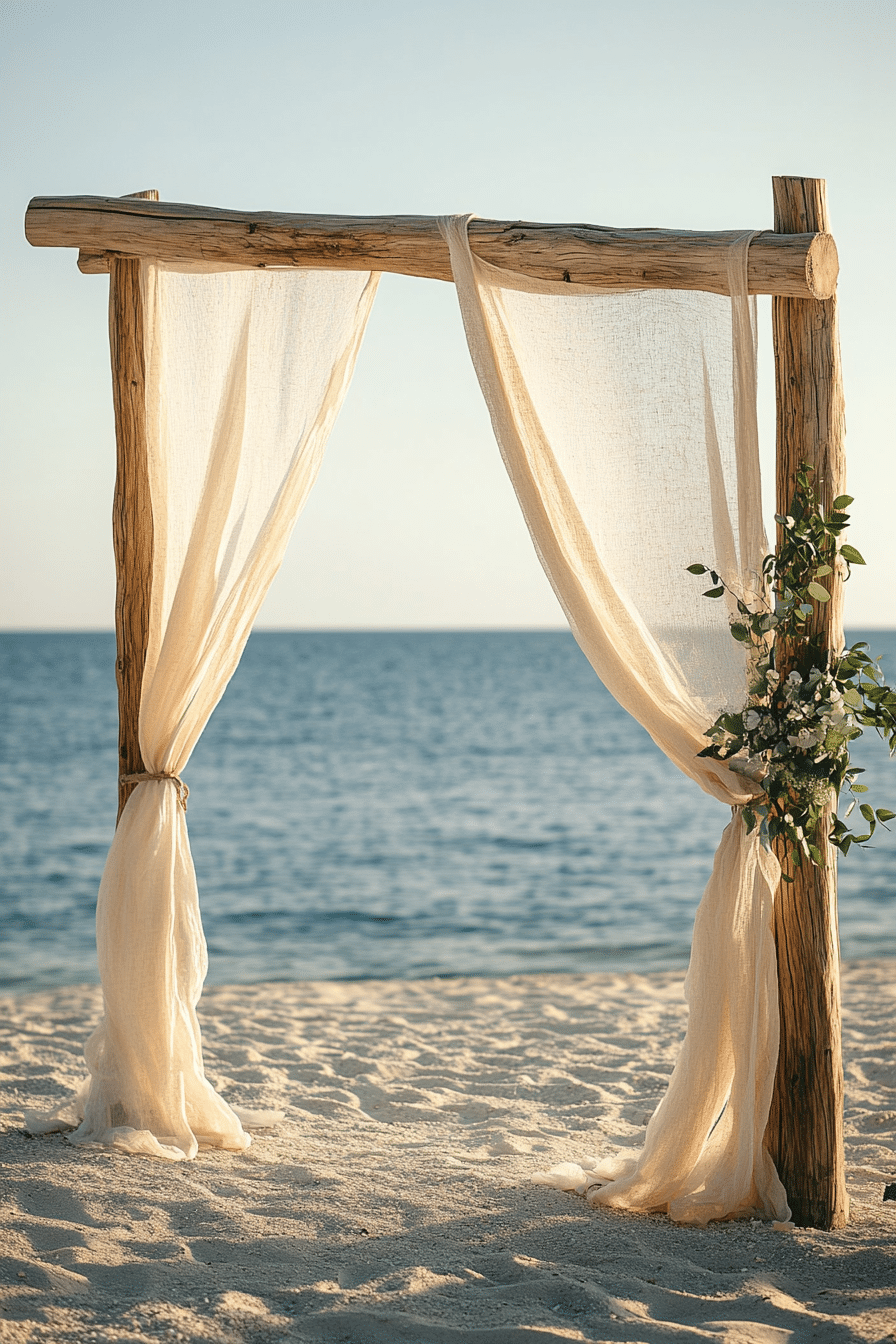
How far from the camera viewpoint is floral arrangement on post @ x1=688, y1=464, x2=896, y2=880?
8.07ft

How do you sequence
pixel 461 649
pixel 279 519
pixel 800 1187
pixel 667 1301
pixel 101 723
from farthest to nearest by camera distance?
pixel 461 649 → pixel 101 723 → pixel 279 519 → pixel 800 1187 → pixel 667 1301

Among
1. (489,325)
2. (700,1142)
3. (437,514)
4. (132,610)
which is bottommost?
(700,1142)

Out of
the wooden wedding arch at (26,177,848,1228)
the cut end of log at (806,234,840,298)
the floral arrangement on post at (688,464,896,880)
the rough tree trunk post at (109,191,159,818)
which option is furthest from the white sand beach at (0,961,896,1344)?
the cut end of log at (806,234,840,298)

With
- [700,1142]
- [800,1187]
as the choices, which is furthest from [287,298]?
[800,1187]

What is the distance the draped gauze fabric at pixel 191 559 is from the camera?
2.95 metres

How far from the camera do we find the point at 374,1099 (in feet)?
11.9

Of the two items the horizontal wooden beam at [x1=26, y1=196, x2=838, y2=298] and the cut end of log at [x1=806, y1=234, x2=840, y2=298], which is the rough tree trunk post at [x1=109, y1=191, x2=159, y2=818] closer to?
the horizontal wooden beam at [x1=26, y1=196, x2=838, y2=298]

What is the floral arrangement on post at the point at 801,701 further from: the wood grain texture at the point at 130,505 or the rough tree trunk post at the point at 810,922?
the wood grain texture at the point at 130,505

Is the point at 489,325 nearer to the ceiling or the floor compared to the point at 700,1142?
nearer to the ceiling

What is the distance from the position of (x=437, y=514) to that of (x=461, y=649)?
125 feet

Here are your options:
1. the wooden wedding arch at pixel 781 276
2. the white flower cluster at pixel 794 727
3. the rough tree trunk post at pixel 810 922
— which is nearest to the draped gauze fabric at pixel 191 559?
the wooden wedding arch at pixel 781 276

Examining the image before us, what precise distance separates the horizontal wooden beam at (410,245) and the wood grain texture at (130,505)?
129 millimetres

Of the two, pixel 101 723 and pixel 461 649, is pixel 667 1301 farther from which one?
pixel 461 649

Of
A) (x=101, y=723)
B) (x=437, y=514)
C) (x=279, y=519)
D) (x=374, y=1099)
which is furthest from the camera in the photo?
(x=101, y=723)
